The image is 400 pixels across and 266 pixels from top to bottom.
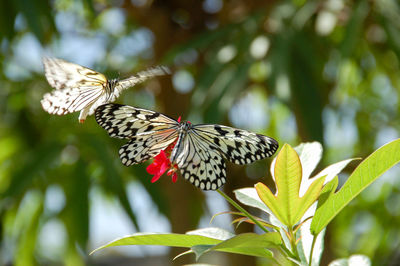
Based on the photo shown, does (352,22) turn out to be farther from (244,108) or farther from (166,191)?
(166,191)

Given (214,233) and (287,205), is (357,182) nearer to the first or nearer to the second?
(287,205)

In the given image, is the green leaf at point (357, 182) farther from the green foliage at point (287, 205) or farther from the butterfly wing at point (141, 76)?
the butterfly wing at point (141, 76)

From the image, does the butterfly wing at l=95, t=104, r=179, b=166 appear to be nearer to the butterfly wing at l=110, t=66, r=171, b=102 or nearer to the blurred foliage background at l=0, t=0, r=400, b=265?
the butterfly wing at l=110, t=66, r=171, b=102

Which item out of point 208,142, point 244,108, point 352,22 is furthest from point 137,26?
point 208,142

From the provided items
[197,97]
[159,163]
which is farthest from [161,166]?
[197,97]

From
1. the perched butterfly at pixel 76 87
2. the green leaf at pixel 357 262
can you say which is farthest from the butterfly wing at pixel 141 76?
the green leaf at pixel 357 262
